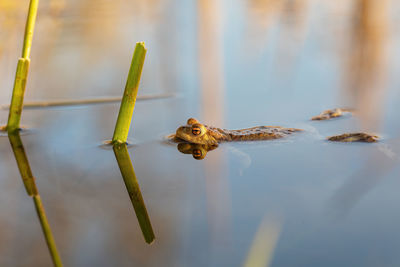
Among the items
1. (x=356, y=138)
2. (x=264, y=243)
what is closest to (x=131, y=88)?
(x=264, y=243)

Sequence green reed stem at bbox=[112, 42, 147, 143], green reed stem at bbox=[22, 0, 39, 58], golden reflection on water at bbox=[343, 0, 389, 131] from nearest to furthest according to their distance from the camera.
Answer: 1. green reed stem at bbox=[112, 42, 147, 143]
2. green reed stem at bbox=[22, 0, 39, 58]
3. golden reflection on water at bbox=[343, 0, 389, 131]

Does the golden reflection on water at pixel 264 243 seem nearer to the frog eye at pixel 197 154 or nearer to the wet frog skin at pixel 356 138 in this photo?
the frog eye at pixel 197 154

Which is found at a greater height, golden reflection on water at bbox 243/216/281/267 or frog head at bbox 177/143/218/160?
golden reflection on water at bbox 243/216/281/267

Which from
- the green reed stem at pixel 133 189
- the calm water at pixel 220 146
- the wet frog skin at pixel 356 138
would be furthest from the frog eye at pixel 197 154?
the wet frog skin at pixel 356 138

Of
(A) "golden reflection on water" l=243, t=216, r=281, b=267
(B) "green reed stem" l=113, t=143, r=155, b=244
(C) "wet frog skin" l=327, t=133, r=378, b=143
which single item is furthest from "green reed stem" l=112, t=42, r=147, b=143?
(C) "wet frog skin" l=327, t=133, r=378, b=143

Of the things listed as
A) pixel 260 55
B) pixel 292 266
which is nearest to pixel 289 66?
pixel 260 55

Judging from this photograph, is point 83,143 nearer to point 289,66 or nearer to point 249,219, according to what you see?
point 249,219

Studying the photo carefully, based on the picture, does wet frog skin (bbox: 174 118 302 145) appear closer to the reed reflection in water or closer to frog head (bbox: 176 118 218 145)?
frog head (bbox: 176 118 218 145)
